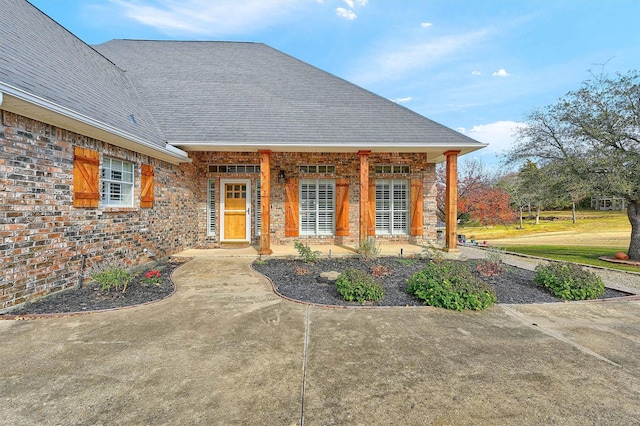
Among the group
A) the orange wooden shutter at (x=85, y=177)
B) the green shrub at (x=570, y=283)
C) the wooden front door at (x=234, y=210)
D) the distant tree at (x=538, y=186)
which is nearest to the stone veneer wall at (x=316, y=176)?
the wooden front door at (x=234, y=210)

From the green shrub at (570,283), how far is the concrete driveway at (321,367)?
0.63 metres

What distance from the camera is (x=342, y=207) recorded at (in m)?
9.66

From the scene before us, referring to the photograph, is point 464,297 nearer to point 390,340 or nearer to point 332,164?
point 390,340

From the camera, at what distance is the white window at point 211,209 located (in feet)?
31.6

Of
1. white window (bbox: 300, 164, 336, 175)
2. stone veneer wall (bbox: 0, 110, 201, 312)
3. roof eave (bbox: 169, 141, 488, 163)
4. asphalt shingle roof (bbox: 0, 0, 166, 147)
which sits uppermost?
asphalt shingle roof (bbox: 0, 0, 166, 147)

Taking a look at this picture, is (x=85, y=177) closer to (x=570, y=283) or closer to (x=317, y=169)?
(x=317, y=169)

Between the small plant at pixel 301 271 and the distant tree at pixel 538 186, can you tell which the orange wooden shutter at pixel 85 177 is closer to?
the small plant at pixel 301 271

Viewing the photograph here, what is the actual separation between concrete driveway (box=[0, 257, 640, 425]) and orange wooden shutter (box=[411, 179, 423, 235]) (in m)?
5.41

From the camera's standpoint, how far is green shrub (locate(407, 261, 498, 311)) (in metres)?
4.54

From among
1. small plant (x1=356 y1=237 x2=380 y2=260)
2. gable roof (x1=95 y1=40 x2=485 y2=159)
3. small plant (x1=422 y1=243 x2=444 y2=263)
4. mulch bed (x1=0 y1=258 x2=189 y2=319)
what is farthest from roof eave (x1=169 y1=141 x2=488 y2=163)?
mulch bed (x1=0 y1=258 x2=189 y2=319)

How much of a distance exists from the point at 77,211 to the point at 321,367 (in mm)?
5217

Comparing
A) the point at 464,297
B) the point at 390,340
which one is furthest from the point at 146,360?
the point at 464,297

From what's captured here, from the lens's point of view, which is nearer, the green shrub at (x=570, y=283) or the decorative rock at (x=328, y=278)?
the green shrub at (x=570, y=283)

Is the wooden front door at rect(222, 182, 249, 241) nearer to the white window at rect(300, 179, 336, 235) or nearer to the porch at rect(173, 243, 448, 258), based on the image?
the porch at rect(173, 243, 448, 258)
